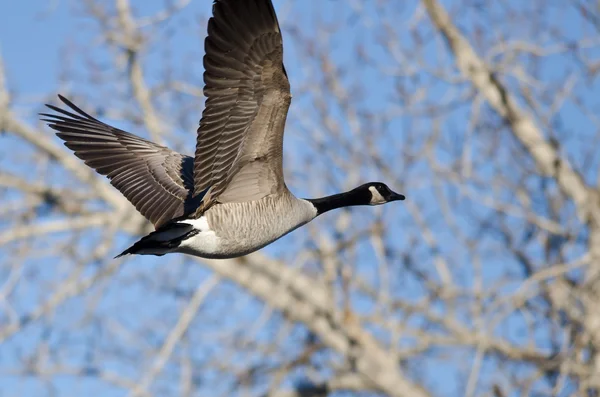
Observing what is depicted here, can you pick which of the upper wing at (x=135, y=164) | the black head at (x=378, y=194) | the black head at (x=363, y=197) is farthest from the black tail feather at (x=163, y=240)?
the black head at (x=378, y=194)

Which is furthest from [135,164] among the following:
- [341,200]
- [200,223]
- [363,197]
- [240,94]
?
[240,94]

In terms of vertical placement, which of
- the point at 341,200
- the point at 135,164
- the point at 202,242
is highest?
the point at 135,164

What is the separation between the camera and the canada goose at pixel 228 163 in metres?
4.82

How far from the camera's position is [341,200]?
6.25 meters

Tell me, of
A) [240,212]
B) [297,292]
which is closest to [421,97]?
[297,292]

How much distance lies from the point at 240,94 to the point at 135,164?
159cm

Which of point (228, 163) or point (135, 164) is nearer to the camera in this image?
point (228, 163)

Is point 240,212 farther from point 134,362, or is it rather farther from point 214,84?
point 134,362

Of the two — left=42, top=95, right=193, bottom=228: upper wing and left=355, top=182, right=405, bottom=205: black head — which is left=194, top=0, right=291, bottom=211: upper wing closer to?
left=42, top=95, right=193, bottom=228: upper wing

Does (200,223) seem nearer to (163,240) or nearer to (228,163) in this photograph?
(163,240)

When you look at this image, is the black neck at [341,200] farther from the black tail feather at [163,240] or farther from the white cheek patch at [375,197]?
the black tail feather at [163,240]

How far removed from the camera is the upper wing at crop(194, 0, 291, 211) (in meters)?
4.77

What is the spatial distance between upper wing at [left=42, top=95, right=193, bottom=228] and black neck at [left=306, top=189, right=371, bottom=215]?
2.57ft

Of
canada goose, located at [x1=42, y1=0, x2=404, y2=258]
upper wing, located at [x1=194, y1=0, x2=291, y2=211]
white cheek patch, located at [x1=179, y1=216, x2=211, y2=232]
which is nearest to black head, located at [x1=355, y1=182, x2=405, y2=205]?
canada goose, located at [x1=42, y1=0, x2=404, y2=258]
